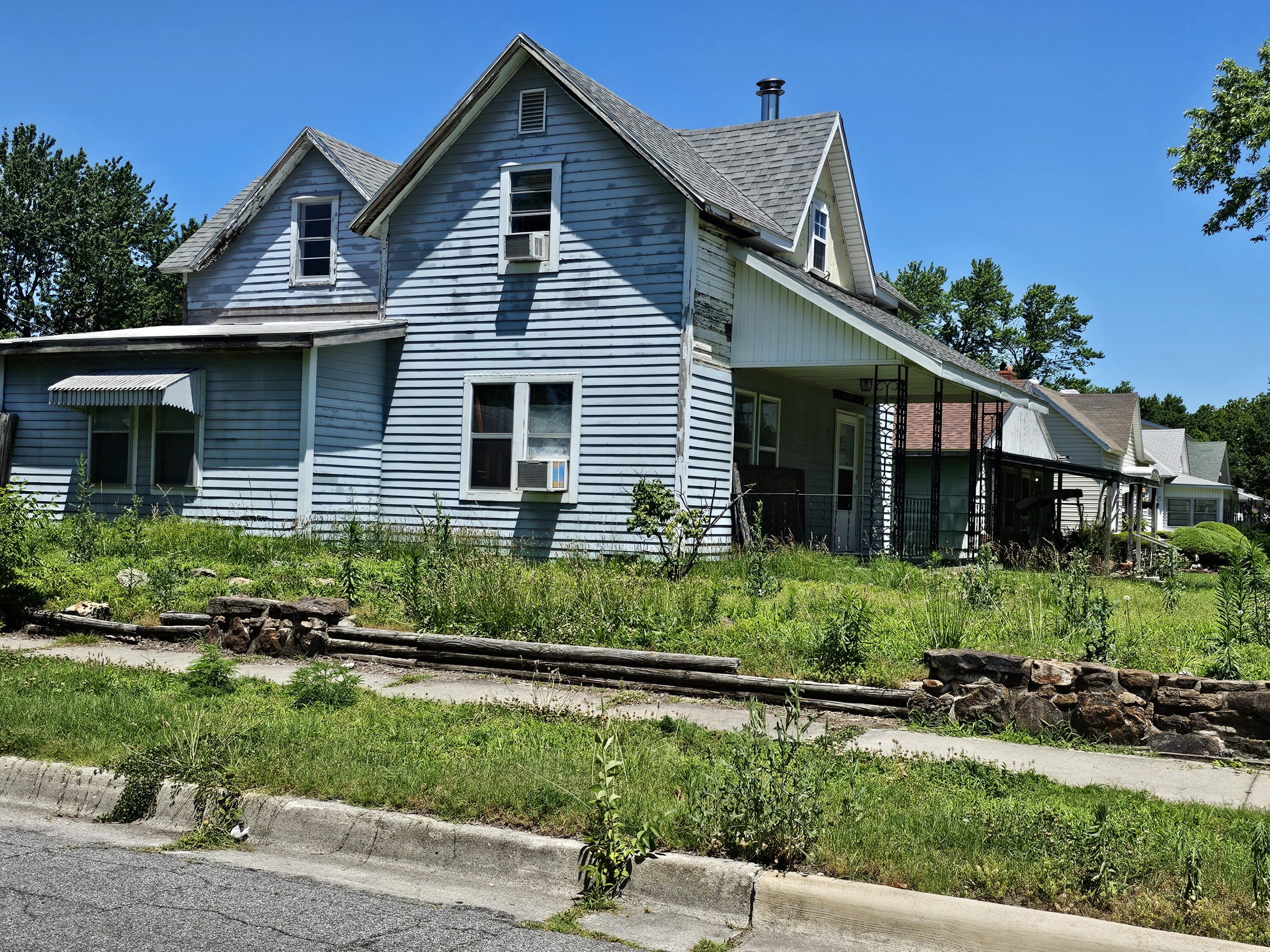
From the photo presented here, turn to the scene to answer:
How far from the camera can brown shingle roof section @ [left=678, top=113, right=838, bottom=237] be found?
19.7 m

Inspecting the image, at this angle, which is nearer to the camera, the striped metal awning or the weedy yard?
the weedy yard

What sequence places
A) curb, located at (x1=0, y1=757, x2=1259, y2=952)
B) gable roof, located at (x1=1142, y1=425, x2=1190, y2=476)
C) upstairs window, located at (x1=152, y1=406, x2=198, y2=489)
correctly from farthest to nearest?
1. gable roof, located at (x1=1142, y1=425, x2=1190, y2=476)
2. upstairs window, located at (x1=152, y1=406, x2=198, y2=489)
3. curb, located at (x1=0, y1=757, x2=1259, y2=952)

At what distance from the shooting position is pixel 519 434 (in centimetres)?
1783

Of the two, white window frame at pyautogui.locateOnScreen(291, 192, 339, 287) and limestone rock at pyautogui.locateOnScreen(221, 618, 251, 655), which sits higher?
white window frame at pyautogui.locateOnScreen(291, 192, 339, 287)

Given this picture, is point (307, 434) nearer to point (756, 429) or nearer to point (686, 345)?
point (686, 345)

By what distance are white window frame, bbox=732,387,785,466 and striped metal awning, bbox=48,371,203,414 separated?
340 inches

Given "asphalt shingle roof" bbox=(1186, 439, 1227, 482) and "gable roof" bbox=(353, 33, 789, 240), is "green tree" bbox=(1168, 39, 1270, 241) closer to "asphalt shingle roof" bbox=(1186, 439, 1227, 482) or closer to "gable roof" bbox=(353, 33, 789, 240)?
"gable roof" bbox=(353, 33, 789, 240)

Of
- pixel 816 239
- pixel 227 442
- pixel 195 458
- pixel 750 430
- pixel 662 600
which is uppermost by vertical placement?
pixel 816 239

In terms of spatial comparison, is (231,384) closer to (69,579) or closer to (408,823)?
(69,579)

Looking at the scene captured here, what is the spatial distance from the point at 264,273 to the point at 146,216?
1053 inches

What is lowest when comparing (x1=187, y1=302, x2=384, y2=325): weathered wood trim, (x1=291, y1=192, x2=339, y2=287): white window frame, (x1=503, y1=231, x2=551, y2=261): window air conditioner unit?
(x1=187, y1=302, x2=384, y2=325): weathered wood trim

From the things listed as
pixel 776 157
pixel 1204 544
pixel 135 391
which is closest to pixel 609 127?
pixel 776 157

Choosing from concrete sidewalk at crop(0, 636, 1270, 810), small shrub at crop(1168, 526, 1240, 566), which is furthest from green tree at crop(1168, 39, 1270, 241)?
concrete sidewalk at crop(0, 636, 1270, 810)

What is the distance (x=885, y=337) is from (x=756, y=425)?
11.5ft
